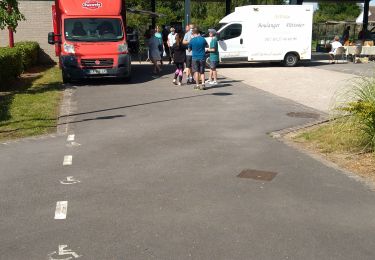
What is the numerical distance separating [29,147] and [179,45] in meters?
7.99

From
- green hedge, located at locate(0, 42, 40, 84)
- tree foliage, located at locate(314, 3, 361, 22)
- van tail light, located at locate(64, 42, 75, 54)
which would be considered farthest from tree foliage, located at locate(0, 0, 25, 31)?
tree foliage, located at locate(314, 3, 361, 22)

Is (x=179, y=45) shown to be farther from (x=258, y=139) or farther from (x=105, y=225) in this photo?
(x=105, y=225)

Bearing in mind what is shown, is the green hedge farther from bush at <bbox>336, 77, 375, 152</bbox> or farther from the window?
bush at <bbox>336, 77, 375, 152</bbox>

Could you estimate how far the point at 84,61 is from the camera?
51.8 ft

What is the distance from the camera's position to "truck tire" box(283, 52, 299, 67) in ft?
75.6

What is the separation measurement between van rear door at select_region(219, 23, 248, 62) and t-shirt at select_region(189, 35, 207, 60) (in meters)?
8.08

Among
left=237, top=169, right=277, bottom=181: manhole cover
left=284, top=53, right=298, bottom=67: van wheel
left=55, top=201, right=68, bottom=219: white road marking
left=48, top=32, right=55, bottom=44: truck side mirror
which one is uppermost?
left=48, top=32, right=55, bottom=44: truck side mirror

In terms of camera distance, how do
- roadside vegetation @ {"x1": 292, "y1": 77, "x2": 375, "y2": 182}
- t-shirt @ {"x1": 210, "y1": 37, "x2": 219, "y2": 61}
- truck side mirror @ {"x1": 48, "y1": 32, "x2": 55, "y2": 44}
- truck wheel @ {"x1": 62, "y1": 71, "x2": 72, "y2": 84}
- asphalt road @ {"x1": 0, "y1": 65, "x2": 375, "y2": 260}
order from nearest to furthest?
asphalt road @ {"x1": 0, "y1": 65, "x2": 375, "y2": 260} → roadside vegetation @ {"x1": 292, "y1": 77, "x2": 375, "y2": 182} → t-shirt @ {"x1": 210, "y1": 37, "x2": 219, "y2": 61} → truck wheel @ {"x1": 62, "y1": 71, "x2": 72, "y2": 84} → truck side mirror @ {"x1": 48, "y1": 32, "x2": 55, "y2": 44}

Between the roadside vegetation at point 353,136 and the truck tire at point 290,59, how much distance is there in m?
14.5

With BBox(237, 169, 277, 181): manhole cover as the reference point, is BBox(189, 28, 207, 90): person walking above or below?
above

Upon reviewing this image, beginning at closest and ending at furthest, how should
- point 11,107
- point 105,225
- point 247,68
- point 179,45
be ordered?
point 105,225 → point 11,107 → point 179,45 → point 247,68

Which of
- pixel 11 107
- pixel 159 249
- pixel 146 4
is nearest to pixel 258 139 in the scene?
pixel 159 249

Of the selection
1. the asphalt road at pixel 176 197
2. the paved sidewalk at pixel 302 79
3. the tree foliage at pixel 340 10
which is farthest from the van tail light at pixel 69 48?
the tree foliage at pixel 340 10

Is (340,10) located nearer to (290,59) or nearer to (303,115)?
(290,59)
